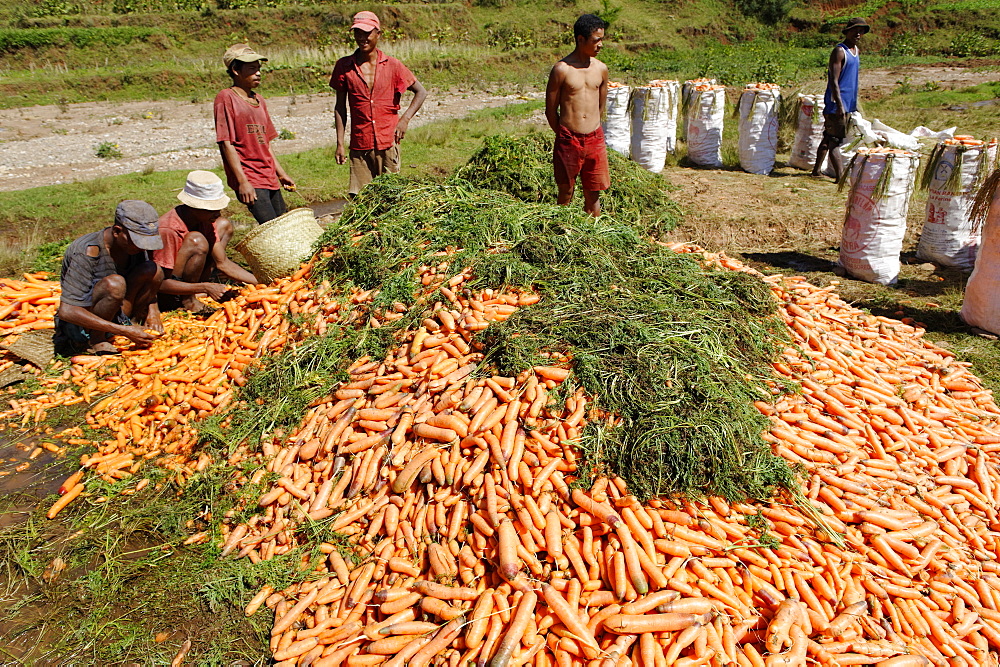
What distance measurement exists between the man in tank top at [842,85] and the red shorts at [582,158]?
378 cm

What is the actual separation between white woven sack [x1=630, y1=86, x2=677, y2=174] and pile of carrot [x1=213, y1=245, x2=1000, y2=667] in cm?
552

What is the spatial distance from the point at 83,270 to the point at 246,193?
48.8 inches

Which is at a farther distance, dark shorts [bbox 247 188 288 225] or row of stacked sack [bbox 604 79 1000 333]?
dark shorts [bbox 247 188 288 225]

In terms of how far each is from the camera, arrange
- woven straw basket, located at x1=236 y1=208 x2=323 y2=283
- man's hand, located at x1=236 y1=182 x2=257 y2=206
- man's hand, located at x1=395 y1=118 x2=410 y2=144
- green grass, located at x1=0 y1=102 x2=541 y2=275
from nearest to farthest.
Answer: woven straw basket, located at x1=236 y1=208 x2=323 y2=283
man's hand, located at x1=236 y1=182 x2=257 y2=206
man's hand, located at x1=395 y1=118 x2=410 y2=144
green grass, located at x1=0 y1=102 x2=541 y2=275

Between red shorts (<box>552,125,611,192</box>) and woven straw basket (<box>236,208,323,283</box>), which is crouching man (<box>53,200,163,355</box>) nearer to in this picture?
woven straw basket (<box>236,208,323,283</box>)

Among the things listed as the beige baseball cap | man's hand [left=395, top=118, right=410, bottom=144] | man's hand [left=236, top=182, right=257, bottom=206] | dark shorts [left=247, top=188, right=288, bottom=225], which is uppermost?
the beige baseball cap

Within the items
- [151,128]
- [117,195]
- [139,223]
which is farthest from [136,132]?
[139,223]

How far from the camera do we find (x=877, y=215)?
5.28 m

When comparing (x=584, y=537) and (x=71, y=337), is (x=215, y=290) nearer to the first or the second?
Result: (x=71, y=337)

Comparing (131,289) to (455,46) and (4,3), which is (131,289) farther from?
(4,3)

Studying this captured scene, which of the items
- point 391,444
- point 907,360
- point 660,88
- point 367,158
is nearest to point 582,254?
point 391,444

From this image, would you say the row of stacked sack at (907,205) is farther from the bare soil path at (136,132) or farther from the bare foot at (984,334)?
the bare soil path at (136,132)

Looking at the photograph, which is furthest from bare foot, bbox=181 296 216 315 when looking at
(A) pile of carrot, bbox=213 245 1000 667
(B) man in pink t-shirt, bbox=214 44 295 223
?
(A) pile of carrot, bbox=213 245 1000 667

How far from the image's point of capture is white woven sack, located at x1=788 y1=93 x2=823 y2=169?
8.48 m
